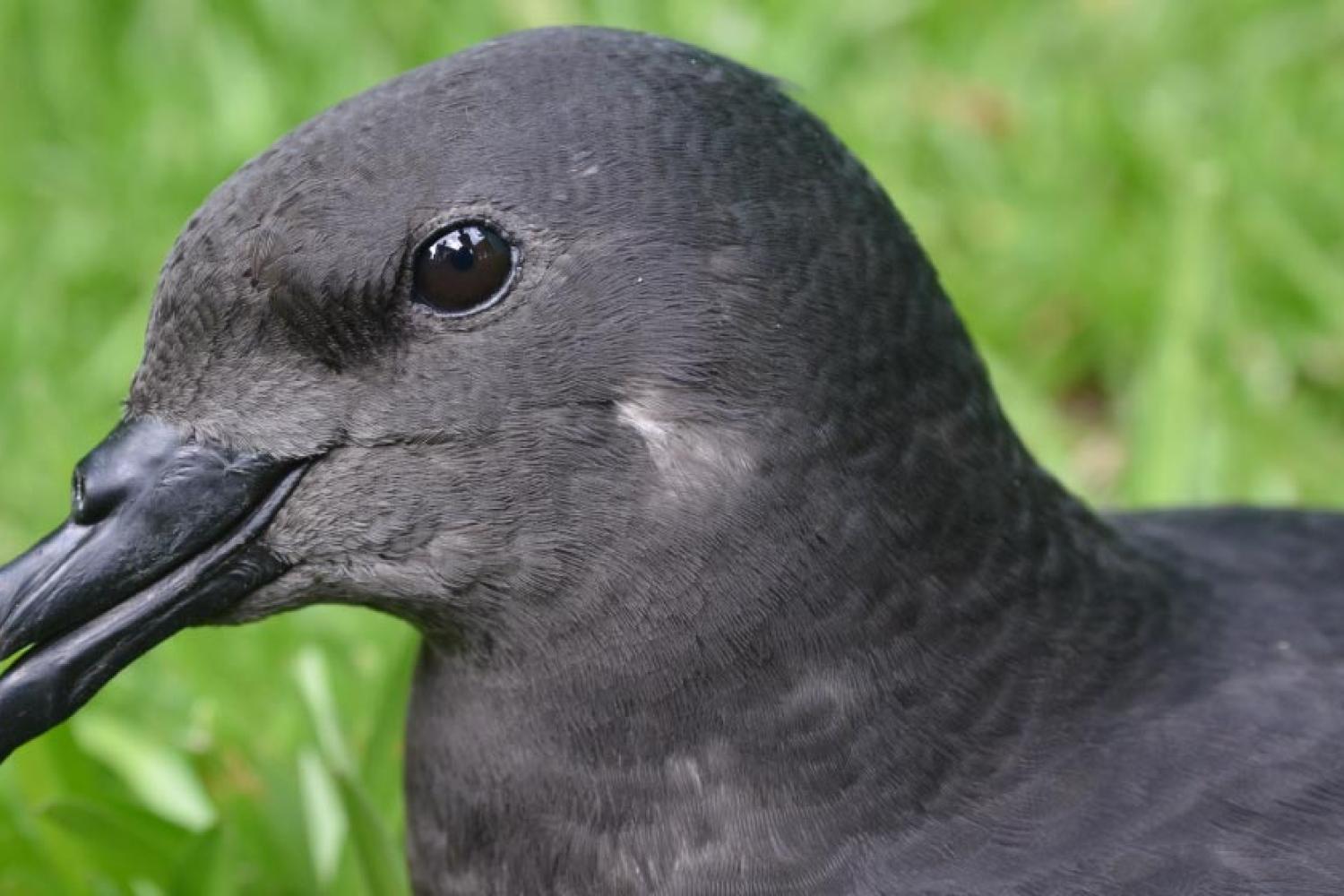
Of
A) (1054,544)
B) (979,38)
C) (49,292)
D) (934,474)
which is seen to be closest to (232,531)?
(934,474)

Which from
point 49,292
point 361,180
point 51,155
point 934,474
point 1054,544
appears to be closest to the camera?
point 361,180

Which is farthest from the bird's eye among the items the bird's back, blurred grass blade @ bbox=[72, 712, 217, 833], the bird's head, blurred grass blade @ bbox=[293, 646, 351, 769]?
blurred grass blade @ bbox=[72, 712, 217, 833]

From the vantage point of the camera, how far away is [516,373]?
2.05 metres

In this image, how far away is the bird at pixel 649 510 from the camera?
80.3 inches

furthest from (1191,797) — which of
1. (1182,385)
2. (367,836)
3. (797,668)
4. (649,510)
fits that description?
(1182,385)

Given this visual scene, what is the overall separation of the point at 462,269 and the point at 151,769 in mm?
1603

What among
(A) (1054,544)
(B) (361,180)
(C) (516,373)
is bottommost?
(A) (1054,544)

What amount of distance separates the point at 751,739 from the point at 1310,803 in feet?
2.08

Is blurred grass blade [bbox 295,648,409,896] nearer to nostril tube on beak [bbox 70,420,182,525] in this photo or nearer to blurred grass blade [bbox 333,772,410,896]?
blurred grass blade [bbox 333,772,410,896]

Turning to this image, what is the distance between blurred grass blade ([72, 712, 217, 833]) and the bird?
1.14 metres

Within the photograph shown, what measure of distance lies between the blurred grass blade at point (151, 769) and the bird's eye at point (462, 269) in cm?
147

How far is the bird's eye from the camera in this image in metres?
2.00

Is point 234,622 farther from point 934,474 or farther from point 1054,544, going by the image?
point 1054,544

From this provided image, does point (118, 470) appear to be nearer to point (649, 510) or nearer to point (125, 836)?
point (649, 510)
